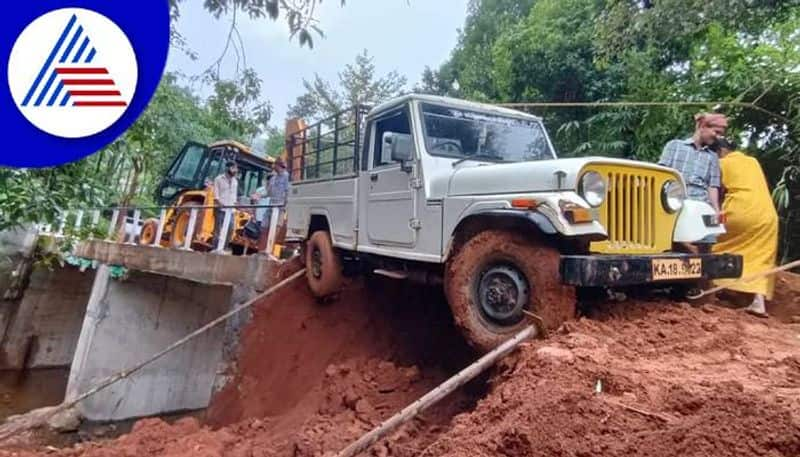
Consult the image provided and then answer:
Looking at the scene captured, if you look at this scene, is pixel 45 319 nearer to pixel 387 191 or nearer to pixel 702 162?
pixel 387 191

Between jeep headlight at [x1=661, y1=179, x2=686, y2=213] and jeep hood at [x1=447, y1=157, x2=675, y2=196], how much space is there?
119 millimetres

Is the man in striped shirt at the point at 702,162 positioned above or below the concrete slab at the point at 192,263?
above

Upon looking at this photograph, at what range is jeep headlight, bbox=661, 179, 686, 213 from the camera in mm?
3906

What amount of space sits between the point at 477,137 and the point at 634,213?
1509 mm

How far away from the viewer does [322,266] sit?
6.06 metres

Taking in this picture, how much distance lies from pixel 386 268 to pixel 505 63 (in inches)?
287

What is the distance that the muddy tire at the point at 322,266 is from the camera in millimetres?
5977

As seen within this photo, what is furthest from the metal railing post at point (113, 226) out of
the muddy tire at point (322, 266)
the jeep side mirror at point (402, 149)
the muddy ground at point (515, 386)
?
the jeep side mirror at point (402, 149)

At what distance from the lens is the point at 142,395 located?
1039 cm

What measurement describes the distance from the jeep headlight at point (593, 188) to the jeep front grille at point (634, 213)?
0.07 metres

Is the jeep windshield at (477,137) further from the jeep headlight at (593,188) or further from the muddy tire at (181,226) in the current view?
the muddy tire at (181,226)

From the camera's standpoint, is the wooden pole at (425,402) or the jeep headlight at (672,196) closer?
the wooden pole at (425,402)

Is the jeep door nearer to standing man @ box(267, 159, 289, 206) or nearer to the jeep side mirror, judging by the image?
the jeep side mirror

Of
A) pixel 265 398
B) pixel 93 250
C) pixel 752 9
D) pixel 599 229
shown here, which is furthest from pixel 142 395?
pixel 752 9
